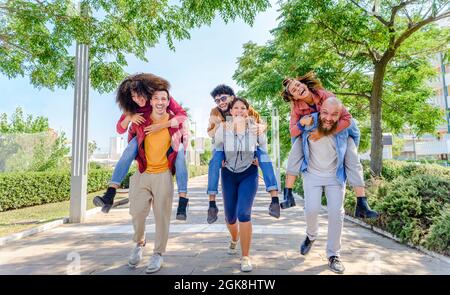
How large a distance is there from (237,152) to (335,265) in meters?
1.27

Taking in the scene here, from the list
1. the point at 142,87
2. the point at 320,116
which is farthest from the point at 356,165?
the point at 142,87

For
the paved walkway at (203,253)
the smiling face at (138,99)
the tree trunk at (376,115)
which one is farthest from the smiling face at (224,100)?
the tree trunk at (376,115)

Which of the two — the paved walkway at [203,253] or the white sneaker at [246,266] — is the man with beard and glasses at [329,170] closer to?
the paved walkway at [203,253]

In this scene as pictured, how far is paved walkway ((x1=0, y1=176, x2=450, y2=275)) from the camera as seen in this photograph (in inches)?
Answer: 114

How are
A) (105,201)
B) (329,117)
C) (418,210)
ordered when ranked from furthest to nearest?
(418,210) < (329,117) < (105,201)

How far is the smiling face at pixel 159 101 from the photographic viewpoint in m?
2.69

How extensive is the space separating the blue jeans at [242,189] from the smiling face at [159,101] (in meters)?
0.75

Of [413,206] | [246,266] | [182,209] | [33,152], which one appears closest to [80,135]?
[182,209]

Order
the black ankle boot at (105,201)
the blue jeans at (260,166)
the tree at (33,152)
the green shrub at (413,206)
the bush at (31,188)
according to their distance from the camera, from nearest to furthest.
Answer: the black ankle boot at (105,201), the blue jeans at (260,166), the green shrub at (413,206), the bush at (31,188), the tree at (33,152)

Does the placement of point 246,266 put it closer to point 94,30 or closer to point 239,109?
point 239,109

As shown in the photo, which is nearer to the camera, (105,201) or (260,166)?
(105,201)

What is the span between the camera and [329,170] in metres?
2.84

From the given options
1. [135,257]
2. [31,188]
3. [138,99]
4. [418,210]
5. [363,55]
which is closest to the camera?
[138,99]

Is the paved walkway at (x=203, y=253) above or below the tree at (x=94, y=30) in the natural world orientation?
below
